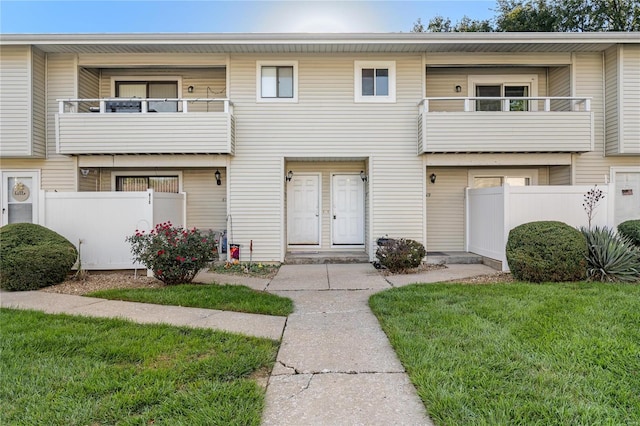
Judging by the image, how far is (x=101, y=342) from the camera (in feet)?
13.2

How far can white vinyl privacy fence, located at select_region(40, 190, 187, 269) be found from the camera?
8.48 m

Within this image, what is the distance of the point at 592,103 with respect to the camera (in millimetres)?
10156

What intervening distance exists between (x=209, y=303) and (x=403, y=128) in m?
6.92

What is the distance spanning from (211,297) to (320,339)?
2.52m

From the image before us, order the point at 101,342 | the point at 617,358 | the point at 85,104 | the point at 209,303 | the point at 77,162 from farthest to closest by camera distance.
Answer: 1. the point at 85,104
2. the point at 77,162
3. the point at 209,303
4. the point at 101,342
5. the point at 617,358

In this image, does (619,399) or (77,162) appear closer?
(619,399)

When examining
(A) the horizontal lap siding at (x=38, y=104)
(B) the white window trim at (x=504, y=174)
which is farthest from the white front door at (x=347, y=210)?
(A) the horizontal lap siding at (x=38, y=104)

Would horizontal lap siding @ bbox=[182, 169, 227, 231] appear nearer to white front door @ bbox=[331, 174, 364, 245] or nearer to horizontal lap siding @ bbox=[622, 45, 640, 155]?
white front door @ bbox=[331, 174, 364, 245]

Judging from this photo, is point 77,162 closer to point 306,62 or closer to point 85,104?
point 85,104

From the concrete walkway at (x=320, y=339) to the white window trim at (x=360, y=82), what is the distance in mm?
4819

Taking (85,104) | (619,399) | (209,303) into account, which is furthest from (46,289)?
(619,399)

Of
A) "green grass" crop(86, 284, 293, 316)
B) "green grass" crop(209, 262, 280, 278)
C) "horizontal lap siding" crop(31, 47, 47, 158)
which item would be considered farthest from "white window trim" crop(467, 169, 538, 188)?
"horizontal lap siding" crop(31, 47, 47, 158)

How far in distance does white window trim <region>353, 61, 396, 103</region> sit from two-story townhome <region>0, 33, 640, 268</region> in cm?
3

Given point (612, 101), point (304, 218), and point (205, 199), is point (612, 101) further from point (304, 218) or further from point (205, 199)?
point (205, 199)
